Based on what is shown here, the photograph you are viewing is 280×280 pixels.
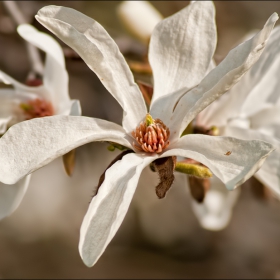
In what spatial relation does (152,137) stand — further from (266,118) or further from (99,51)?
(266,118)

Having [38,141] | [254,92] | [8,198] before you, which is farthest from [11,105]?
[254,92]

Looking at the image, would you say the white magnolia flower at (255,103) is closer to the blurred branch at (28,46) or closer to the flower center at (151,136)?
the flower center at (151,136)

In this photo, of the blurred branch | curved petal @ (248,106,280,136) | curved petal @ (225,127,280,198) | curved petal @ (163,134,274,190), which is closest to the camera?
curved petal @ (163,134,274,190)

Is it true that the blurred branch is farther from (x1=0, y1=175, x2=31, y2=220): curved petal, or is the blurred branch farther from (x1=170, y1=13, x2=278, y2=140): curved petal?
(x1=170, y1=13, x2=278, y2=140): curved petal

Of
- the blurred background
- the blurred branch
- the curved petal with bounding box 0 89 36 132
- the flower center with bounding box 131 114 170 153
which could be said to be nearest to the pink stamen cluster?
the flower center with bounding box 131 114 170 153

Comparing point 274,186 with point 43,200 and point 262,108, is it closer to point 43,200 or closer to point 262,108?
point 262,108
